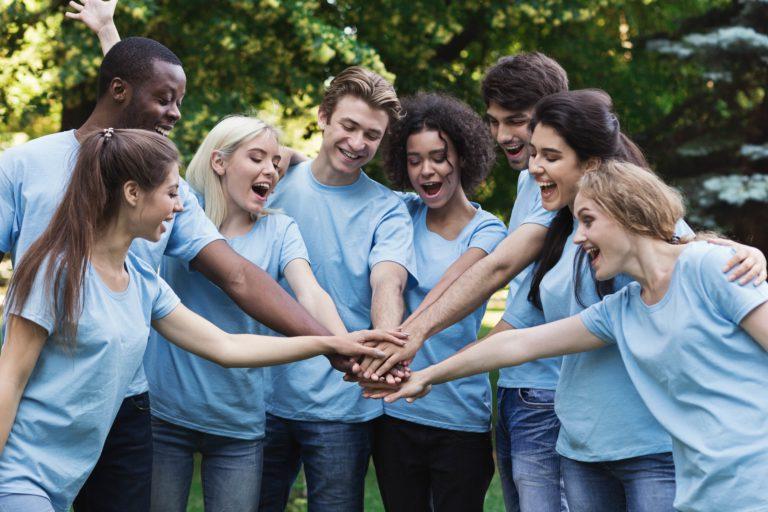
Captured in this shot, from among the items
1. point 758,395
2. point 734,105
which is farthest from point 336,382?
point 734,105

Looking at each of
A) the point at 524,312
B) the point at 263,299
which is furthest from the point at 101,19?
the point at 524,312

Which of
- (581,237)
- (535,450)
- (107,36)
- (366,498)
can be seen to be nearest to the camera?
(581,237)

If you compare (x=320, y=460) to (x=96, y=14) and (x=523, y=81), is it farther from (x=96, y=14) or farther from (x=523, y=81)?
(x=96, y=14)

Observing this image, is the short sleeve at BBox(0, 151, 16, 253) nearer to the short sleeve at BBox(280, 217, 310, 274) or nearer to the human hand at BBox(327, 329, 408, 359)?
the short sleeve at BBox(280, 217, 310, 274)

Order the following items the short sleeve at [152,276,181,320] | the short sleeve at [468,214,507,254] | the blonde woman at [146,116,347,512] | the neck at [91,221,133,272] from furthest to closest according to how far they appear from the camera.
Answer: the short sleeve at [468,214,507,254] < the blonde woman at [146,116,347,512] < the short sleeve at [152,276,181,320] < the neck at [91,221,133,272]

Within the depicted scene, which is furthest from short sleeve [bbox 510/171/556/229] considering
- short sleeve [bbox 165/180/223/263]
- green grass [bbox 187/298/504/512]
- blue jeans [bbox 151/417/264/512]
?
green grass [bbox 187/298/504/512]

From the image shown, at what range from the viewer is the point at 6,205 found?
360cm

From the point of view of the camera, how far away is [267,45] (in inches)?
396

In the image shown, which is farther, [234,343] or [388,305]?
[388,305]

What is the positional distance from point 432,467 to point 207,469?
989 millimetres

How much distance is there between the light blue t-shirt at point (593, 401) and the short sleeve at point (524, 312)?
0.33m

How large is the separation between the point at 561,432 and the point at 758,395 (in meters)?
0.86

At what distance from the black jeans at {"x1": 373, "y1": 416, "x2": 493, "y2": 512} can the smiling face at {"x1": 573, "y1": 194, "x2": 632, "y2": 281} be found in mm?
1256

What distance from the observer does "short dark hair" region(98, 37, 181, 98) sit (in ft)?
13.1
